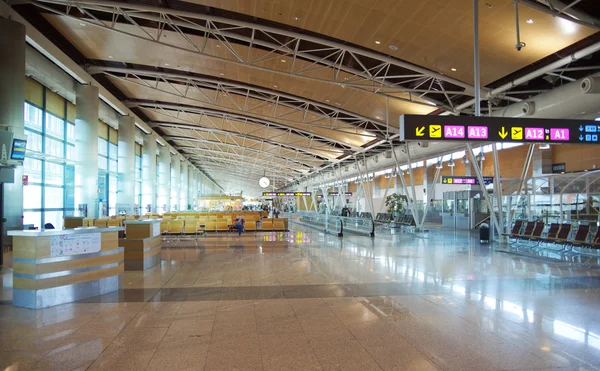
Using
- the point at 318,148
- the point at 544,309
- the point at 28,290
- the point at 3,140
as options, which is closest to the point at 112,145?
the point at 318,148

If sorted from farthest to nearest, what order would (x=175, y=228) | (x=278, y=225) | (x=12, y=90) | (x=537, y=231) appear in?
(x=278, y=225) < (x=175, y=228) < (x=537, y=231) < (x=12, y=90)

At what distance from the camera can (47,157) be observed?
17.8 metres

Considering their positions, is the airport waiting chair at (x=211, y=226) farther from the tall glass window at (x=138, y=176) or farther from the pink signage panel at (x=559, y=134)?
the tall glass window at (x=138, y=176)

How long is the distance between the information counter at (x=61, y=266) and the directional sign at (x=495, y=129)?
628cm

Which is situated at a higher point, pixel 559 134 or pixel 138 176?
pixel 138 176

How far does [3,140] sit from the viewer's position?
10.5m

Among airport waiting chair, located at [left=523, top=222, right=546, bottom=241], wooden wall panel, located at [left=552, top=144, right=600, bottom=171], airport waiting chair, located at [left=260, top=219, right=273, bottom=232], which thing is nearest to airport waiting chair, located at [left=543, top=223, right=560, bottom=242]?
airport waiting chair, located at [left=523, top=222, right=546, bottom=241]

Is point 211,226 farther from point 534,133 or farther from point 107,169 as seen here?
point 534,133

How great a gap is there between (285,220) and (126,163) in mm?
13831

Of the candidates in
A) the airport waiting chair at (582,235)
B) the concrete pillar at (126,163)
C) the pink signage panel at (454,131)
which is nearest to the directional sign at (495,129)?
the pink signage panel at (454,131)

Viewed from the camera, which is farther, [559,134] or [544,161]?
[544,161]

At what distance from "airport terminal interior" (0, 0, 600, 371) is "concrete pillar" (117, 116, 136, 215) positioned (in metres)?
0.17

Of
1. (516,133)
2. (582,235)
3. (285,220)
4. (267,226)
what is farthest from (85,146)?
(582,235)

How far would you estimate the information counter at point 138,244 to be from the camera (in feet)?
32.1
